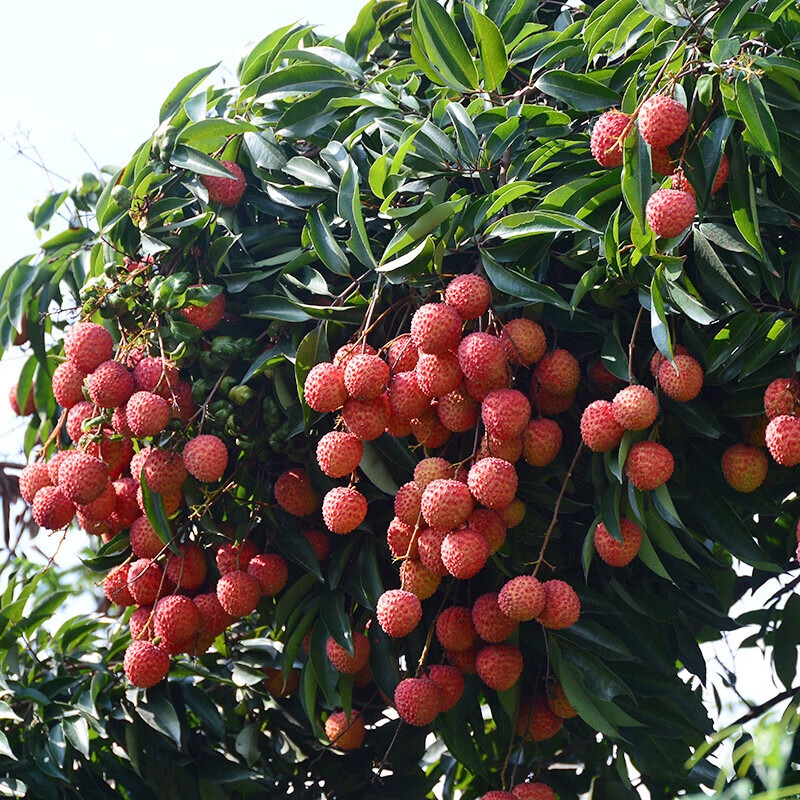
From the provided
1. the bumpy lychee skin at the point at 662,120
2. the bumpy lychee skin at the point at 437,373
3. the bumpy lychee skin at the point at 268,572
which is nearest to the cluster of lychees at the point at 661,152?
the bumpy lychee skin at the point at 662,120

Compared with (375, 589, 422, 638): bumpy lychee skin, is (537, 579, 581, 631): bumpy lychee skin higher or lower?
lower

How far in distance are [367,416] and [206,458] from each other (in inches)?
9.3

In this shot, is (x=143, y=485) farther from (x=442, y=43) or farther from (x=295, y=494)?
(x=442, y=43)

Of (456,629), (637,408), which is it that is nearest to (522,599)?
(456,629)

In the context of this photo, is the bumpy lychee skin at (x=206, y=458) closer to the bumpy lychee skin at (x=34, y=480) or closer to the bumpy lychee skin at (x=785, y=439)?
the bumpy lychee skin at (x=34, y=480)

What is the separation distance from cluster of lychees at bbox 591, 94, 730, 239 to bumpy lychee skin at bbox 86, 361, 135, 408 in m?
0.68

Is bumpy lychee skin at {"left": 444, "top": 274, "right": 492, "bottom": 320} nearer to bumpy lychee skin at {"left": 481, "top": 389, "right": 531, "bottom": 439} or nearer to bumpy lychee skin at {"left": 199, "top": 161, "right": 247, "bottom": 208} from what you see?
bumpy lychee skin at {"left": 481, "top": 389, "right": 531, "bottom": 439}

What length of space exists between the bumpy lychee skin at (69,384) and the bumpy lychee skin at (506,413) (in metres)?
0.62

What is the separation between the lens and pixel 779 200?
1.32 meters

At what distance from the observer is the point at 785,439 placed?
1.19 m

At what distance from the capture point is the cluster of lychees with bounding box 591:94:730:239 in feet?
3.82

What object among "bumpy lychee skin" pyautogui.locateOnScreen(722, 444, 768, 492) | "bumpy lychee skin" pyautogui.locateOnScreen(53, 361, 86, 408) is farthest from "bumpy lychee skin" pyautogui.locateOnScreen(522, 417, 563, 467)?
"bumpy lychee skin" pyautogui.locateOnScreen(53, 361, 86, 408)

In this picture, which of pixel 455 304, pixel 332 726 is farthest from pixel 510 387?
pixel 332 726

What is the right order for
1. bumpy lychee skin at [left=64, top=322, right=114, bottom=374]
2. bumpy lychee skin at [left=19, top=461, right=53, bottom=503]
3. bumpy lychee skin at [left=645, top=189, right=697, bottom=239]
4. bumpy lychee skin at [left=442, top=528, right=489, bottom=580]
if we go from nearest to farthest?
1. bumpy lychee skin at [left=645, top=189, right=697, bottom=239]
2. bumpy lychee skin at [left=442, top=528, right=489, bottom=580]
3. bumpy lychee skin at [left=64, top=322, right=114, bottom=374]
4. bumpy lychee skin at [left=19, top=461, right=53, bottom=503]
